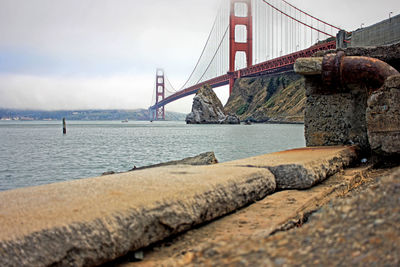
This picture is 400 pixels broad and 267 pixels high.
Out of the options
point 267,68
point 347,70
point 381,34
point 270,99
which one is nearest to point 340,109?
point 347,70

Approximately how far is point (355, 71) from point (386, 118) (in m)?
0.62

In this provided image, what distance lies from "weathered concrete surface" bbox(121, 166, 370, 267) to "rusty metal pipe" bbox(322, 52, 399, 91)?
4.66 feet

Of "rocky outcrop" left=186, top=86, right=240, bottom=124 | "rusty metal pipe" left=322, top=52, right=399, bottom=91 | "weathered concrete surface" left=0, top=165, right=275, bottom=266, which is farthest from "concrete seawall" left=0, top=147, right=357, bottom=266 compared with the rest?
"rocky outcrop" left=186, top=86, right=240, bottom=124

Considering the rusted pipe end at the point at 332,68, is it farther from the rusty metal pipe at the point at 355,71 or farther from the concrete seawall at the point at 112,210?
the concrete seawall at the point at 112,210

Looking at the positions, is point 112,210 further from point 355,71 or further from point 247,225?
point 355,71

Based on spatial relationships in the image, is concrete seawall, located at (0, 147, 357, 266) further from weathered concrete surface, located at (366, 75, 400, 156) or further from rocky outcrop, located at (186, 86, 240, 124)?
rocky outcrop, located at (186, 86, 240, 124)

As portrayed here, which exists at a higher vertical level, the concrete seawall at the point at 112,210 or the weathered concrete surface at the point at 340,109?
the weathered concrete surface at the point at 340,109

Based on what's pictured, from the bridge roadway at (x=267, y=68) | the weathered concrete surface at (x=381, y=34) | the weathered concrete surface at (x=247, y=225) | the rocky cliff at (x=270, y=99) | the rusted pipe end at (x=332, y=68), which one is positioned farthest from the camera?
the rocky cliff at (x=270, y=99)

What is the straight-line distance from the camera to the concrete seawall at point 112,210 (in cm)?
130

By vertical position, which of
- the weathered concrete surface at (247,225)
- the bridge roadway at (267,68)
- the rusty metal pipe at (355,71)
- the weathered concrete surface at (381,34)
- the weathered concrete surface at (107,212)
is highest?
the bridge roadway at (267,68)

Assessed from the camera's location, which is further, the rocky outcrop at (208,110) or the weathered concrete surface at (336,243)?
the rocky outcrop at (208,110)

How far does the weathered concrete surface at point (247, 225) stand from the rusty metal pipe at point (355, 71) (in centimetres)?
142

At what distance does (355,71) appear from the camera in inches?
135

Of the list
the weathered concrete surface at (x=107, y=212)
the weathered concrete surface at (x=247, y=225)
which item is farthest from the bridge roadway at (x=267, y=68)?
the weathered concrete surface at (x=107, y=212)
